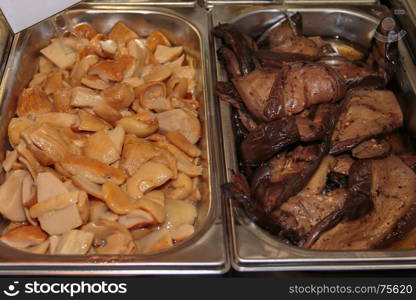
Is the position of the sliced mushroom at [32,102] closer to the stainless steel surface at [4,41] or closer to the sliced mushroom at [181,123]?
the stainless steel surface at [4,41]

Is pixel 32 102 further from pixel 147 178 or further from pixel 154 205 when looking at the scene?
pixel 154 205

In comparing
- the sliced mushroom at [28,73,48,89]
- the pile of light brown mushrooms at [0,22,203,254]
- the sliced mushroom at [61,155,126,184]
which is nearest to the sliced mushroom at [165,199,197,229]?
the pile of light brown mushrooms at [0,22,203,254]

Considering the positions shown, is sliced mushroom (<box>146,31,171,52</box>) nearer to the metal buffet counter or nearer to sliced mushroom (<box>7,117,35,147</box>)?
the metal buffet counter

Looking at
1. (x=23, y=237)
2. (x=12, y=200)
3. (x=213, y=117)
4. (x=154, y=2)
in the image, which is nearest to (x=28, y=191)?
(x=12, y=200)

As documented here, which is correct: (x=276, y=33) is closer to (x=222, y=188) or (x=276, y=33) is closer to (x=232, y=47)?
(x=232, y=47)

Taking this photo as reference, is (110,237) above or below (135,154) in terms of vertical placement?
below

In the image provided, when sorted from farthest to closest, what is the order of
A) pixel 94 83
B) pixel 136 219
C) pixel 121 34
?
1. pixel 121 34
2. pixel 94 83
3. pixel 136 219

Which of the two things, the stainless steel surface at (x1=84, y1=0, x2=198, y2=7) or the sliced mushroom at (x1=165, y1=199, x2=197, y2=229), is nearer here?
the sliced mushroom at (x1=165, y1=199, x2=197, y2=229)

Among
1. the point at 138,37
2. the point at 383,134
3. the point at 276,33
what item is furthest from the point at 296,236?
the point at 138,37
